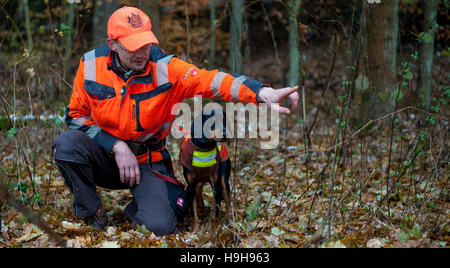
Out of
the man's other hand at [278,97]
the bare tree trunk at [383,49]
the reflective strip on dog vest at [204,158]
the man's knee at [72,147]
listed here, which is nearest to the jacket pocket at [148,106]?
the man's knee at [72,147]

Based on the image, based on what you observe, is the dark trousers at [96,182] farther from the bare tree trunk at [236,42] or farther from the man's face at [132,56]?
the bare tree trunk at [236,42]

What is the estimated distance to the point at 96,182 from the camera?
13.0ft

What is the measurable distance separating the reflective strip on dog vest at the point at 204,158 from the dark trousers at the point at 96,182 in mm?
642

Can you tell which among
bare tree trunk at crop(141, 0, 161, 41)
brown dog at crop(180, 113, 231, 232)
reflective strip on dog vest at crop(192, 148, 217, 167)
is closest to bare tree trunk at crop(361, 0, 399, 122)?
bare tree trunk at crop(141, 0, 161, 41)

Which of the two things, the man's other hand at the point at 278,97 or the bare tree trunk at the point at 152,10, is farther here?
the bare tree trunk at the point at 152,10

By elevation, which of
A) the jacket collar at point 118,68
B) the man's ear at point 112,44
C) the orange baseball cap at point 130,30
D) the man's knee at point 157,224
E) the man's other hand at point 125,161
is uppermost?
the orange baseball cap at point 130,30

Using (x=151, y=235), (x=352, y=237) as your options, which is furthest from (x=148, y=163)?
(x=352, y=237)

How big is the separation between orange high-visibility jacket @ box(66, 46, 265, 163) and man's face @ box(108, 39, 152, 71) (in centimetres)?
8

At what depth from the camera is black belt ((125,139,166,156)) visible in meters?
3.83

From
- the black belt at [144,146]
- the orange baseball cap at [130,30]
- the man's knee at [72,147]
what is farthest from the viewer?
the black belt at [144,146]

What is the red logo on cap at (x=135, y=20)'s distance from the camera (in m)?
3.50

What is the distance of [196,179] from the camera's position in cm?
359

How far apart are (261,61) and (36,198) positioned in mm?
13703
